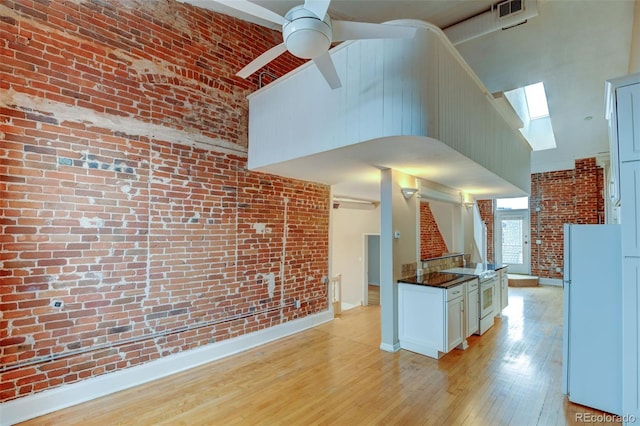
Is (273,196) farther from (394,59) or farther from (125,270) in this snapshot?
(394,59)

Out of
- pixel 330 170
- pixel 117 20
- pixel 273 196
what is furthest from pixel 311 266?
pixel 117 20

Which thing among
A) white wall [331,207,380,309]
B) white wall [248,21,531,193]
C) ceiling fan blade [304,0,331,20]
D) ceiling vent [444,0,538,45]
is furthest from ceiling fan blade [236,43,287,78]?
white wall [331,207,380,309]

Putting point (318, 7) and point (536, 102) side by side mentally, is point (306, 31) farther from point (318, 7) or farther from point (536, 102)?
point (536, 102)

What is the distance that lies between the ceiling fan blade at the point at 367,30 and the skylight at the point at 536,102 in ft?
19.8

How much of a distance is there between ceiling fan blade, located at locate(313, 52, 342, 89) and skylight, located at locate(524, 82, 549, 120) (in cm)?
605

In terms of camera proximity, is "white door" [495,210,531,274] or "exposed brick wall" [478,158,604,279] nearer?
"exposed brick wall" [478,158,604,279]

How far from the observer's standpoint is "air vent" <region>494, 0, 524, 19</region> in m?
3.46

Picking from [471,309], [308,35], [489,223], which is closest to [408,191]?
Result: [471,309]

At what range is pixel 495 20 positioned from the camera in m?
3.71

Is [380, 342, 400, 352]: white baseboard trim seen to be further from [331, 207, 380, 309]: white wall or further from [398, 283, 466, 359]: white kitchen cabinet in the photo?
[331, 207, 380, 309]: white wall

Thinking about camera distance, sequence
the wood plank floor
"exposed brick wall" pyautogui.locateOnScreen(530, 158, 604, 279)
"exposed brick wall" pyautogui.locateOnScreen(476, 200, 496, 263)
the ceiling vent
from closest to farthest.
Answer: the wood plank floor
the ceiling vent
"exposed brick wall" pyautogui.locateOnScreen(530, 158, 604, 279)
"exposed brick wall" pyautogui.locateOnScreen(476, 200, 496, 263)

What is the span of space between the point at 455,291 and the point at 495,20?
11.2 ft

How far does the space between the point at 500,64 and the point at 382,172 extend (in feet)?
9.30

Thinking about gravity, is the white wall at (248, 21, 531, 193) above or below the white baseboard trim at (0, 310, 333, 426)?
above
